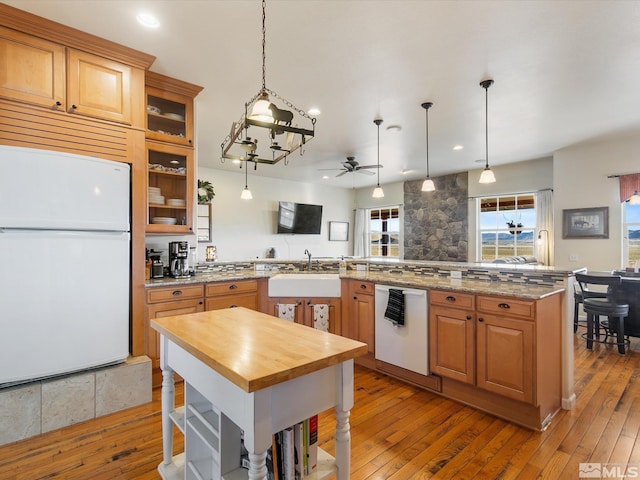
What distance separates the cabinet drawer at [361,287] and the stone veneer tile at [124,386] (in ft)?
6.68

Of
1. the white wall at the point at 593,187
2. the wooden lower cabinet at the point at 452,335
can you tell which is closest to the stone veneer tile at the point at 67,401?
the wooden lower cabinet at the point at 452,335

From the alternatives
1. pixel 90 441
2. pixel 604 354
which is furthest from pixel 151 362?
pixel 604 354

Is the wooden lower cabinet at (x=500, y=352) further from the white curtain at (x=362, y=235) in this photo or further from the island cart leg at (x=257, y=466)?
the white curtain at (x=362, y=235)

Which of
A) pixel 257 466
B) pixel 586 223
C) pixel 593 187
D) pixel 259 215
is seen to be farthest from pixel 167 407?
pixel 593 187

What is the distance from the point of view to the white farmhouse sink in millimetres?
3520

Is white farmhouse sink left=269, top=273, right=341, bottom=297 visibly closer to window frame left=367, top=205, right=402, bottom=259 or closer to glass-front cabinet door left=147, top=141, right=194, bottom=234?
glass-front cabinet door left=147, top=141, right=194, bottom=234

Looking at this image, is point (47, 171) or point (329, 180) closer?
point (47, 171)

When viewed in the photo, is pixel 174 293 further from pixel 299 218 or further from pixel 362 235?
pixel 362 235

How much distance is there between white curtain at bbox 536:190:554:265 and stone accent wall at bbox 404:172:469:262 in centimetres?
133

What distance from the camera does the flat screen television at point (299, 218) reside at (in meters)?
7.51

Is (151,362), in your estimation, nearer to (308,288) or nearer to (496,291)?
(308,288)

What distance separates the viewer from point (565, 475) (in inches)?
70.4

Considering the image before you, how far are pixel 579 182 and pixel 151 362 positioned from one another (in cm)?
627

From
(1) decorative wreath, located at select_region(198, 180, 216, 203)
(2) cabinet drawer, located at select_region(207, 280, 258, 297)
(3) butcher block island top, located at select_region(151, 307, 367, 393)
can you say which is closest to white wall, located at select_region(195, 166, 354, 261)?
(1) decorative wreath, located at select_region(198, 180, 216, 203)
